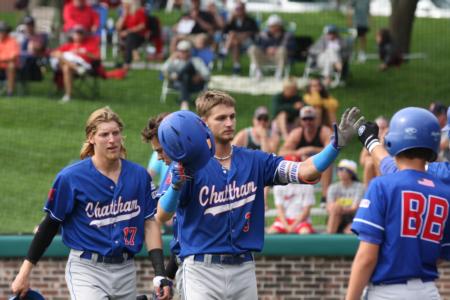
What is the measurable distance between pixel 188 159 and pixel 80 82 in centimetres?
1074

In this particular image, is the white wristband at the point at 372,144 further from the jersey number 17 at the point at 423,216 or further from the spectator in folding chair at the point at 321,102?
the spectator in folding chair at the point at 321,102

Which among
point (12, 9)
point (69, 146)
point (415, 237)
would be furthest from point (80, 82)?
point (415, 237)

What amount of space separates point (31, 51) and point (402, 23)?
573cm

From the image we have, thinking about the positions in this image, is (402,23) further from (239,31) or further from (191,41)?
(191,41)

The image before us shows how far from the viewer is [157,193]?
7086mm

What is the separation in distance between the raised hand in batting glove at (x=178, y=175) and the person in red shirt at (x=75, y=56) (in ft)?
31.7

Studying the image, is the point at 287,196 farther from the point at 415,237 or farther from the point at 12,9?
the point at 12,9

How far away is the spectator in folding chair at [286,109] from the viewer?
13.2m

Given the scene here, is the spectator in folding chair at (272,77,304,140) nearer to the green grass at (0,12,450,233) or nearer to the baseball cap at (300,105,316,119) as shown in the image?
the green grass at (0,12,450,233)

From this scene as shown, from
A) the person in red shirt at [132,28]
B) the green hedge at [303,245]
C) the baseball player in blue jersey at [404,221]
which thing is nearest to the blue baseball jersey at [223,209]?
the baseball player in blue jersey at [404,221]

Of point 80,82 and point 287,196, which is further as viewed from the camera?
point 80,82

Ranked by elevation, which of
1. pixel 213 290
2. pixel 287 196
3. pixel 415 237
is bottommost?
pixel 287 196

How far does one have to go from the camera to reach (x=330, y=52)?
1747cm

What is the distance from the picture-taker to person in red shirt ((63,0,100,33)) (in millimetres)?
17312
